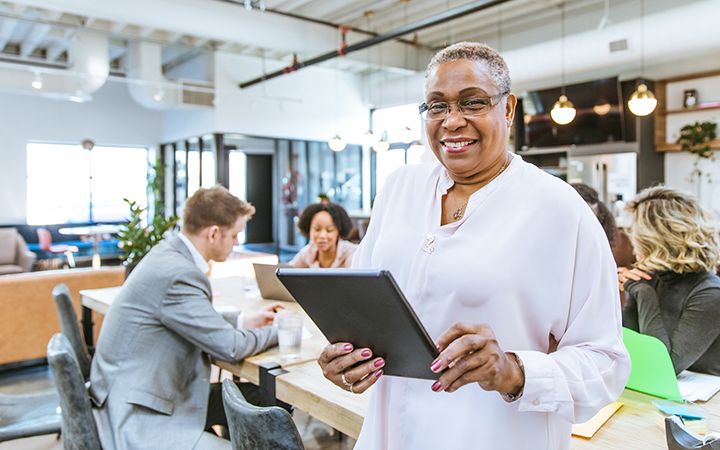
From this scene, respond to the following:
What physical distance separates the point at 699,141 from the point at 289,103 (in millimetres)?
6603

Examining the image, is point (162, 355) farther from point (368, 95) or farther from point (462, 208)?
point (368, 95)

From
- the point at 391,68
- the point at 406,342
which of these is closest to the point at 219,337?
the point at 406,342

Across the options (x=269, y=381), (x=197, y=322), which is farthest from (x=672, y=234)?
(x=197, y=322)

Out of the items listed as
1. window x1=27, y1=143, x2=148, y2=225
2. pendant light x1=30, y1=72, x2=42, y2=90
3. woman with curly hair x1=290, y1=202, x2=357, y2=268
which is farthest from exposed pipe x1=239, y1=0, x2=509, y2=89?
window x1=27, y1=143, x2=148, y2=225

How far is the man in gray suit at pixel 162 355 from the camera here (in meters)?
2.00

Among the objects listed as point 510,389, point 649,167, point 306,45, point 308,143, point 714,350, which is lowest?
point 714,350

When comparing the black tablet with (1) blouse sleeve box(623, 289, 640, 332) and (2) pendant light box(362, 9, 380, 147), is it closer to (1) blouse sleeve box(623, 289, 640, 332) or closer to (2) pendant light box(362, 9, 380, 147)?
(1) blouse sleeve box(623, 289, 640, 332)

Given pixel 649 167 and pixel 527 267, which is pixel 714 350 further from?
pixel 649 167

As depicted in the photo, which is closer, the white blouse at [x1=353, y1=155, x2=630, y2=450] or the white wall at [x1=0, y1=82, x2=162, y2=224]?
the white blouse at [x1=353, y1=155, x2=630, y2=450]

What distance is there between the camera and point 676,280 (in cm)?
209

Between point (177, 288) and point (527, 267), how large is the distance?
1.47 meters

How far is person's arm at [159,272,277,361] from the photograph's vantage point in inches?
82.0

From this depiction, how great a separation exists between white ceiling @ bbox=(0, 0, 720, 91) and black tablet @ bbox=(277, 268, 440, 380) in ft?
18.0

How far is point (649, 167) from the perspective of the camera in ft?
23.6
